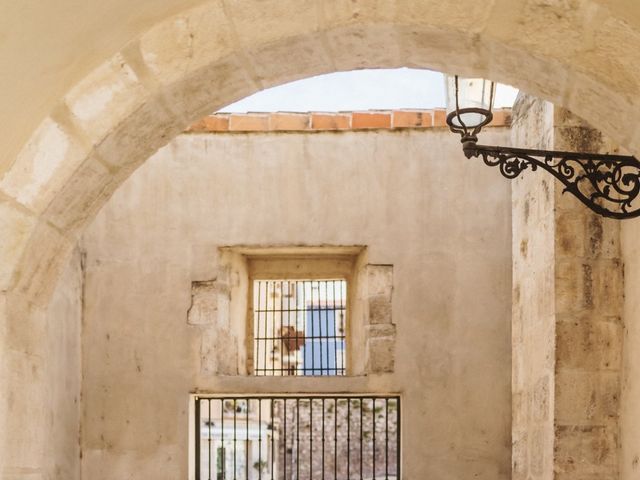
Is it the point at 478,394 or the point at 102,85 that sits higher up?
the point at 102,85

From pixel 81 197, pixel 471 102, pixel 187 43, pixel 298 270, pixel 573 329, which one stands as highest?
pixel 471 102

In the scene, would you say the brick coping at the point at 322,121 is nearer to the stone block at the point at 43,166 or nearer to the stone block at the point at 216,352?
the stone block at the point at 216,352

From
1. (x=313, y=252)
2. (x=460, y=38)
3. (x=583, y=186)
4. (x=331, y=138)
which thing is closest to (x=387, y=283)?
(x=313, y=252)

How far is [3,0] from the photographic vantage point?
89.0 inches

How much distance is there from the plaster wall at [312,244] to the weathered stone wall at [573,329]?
5.14ft

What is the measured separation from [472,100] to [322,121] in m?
3.08

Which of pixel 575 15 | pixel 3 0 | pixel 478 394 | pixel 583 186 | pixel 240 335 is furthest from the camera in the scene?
pixel 240 335

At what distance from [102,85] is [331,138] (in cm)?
450

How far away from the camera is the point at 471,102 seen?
411 centimetres

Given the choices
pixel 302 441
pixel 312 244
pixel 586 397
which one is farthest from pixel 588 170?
pixel 302 441

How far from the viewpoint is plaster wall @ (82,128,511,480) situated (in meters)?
6.79

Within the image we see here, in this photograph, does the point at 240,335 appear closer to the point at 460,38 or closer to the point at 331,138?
the point at 331,138

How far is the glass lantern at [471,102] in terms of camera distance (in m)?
4.07

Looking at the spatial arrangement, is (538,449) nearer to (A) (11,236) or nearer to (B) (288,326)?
(B) (288,326)
